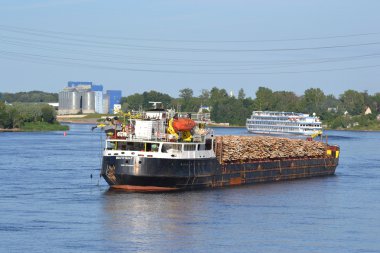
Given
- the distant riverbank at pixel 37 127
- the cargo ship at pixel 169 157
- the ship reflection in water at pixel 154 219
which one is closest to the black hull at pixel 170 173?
the cargo ship at pixel 169 157

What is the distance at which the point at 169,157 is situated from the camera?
196 feet

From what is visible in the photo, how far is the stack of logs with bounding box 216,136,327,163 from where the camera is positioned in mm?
68812

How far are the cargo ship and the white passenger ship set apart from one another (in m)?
96.0

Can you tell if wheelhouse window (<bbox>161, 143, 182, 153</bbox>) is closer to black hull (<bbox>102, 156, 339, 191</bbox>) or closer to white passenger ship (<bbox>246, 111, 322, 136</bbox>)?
black hull (<bbox>102, 156, 339, 191</bbox>)

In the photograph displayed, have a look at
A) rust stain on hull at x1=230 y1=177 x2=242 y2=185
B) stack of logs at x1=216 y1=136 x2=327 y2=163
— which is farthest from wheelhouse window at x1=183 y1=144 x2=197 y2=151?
rust stain on hull at x1=230 y1=177 x2=242 y2=185

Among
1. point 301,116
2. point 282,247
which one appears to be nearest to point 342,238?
point 282,247

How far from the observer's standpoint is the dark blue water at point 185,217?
44.4 m

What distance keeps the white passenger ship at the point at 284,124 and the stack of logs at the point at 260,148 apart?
7992 cm

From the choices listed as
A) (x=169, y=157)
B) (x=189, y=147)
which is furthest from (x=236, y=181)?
(x=169, y=157)

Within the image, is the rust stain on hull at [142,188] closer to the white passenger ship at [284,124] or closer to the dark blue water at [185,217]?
the dark blue water at [185,217]

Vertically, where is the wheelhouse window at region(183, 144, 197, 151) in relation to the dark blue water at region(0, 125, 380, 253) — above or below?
above

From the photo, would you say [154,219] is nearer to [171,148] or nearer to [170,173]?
[170,173]

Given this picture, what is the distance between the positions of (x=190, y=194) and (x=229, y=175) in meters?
7.88

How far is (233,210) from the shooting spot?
54969 millimetres
